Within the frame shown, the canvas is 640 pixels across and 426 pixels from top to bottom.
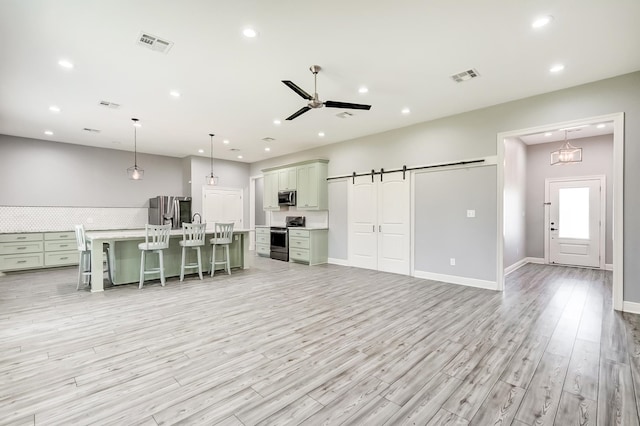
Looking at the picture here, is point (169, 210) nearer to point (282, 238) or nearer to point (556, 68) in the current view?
point (282, 238)

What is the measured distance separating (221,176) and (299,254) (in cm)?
389

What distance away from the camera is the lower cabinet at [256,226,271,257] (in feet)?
27.3

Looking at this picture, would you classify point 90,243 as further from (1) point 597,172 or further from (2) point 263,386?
(1) point 597,172

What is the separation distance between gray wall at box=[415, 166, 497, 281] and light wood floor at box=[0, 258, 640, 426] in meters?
0.73

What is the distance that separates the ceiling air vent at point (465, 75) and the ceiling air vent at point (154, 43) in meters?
3.36

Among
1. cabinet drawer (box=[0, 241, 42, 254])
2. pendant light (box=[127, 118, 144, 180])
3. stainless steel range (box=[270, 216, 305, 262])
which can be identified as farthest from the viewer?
stainless steel range (box=[270, 216, 305, 262])

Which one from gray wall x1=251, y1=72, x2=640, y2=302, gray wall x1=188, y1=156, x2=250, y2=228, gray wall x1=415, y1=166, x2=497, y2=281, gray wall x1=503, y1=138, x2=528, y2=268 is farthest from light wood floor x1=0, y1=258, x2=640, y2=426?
gray wall x1=188, y1=156, x2=250, y2=228

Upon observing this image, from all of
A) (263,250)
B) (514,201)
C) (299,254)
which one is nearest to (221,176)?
(263,250)

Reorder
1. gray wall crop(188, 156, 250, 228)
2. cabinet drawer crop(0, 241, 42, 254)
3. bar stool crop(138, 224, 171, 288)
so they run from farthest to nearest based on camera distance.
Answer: gray wall crop(188, 156, 250, 228) < cabinet drawer crop(0, 241, 42, 254) < bar stool crop(138, 224, 171, 288)

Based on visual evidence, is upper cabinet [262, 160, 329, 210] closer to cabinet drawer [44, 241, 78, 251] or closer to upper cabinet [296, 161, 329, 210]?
upper cabinet [296, 161, 329, 210]

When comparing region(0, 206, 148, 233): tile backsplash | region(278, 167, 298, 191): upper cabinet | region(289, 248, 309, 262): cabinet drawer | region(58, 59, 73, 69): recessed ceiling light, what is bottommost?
region(289, 248, 309, 262): cabinet drawer

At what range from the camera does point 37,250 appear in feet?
20.7

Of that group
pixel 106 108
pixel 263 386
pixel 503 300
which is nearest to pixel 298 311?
pixel 263 386

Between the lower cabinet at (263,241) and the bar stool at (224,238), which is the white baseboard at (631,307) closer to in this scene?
the bar stool at (224,238)
